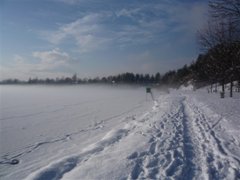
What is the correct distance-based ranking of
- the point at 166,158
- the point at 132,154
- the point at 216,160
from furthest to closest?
the point at 132,154 < the point at 166,158 < the point at 216,160

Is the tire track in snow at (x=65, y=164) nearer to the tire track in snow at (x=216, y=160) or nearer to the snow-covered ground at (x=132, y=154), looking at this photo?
the snow-covered ground at (x=132, y=154)

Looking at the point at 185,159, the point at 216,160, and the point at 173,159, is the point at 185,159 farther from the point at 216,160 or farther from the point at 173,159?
the point at 216,160

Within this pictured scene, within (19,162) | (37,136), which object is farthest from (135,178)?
(37,136)

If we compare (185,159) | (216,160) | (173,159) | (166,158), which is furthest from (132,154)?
(216,160)

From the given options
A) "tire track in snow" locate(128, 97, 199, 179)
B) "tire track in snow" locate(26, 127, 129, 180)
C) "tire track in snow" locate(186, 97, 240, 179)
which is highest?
"tire track in snow" locate(186, 97, 240, 179)

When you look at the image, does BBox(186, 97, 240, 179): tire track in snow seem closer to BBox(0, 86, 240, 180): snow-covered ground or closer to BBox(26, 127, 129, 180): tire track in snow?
BBox(0, 86, 240, 180): snow-covered ground

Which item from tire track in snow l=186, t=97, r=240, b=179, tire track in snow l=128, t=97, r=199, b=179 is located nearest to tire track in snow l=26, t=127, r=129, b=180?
tire track in snow l=128, t=97, r=199, b=179

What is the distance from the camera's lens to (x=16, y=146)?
893cm

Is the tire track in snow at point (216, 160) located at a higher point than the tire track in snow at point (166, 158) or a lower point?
higher

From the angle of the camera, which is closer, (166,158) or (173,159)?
(173,159)

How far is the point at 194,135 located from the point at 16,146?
6.70 metres

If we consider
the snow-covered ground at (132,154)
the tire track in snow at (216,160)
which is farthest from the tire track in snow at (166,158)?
the tire track in snow at (216,160)

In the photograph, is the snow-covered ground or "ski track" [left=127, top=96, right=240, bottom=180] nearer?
"ski track" [left=127, top=96, right=240, bottom=180]

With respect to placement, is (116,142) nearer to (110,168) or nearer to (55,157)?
(55,157)
